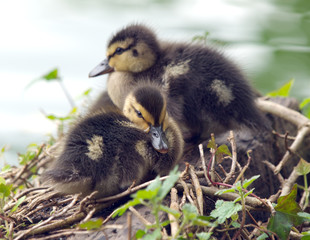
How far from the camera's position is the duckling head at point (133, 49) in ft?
9.78

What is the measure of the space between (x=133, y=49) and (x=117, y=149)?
107 centimetres

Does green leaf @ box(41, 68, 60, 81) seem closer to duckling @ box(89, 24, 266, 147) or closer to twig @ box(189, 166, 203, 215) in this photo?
duckling @ box(89, 24, 266, 147)

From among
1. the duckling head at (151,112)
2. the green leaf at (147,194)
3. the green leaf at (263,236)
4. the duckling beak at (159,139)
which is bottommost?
the green leaf at (263,236)

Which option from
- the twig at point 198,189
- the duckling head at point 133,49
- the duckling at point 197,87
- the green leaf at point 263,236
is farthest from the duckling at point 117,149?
the duckling head at point 133,49

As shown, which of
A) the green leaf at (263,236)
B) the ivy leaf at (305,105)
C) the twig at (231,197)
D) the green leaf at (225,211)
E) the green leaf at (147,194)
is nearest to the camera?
the green leaf at (147,194)

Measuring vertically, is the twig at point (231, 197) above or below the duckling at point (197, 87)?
below

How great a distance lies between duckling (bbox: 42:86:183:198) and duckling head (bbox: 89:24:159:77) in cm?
66

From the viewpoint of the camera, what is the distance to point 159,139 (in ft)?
7.28

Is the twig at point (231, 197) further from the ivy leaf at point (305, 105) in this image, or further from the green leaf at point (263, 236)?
the ivy leaf at point (305, 105)

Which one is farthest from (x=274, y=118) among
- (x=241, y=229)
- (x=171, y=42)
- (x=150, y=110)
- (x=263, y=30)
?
(x=263, y=30)

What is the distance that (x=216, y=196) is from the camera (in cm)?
210

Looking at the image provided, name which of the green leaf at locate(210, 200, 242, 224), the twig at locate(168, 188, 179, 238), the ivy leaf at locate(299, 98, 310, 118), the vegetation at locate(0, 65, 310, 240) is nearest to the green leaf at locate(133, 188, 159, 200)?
the vegetation at locate(0, 65, 310, 240)

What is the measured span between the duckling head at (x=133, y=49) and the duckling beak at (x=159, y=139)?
780 mm

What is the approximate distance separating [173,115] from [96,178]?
68 centimetres
